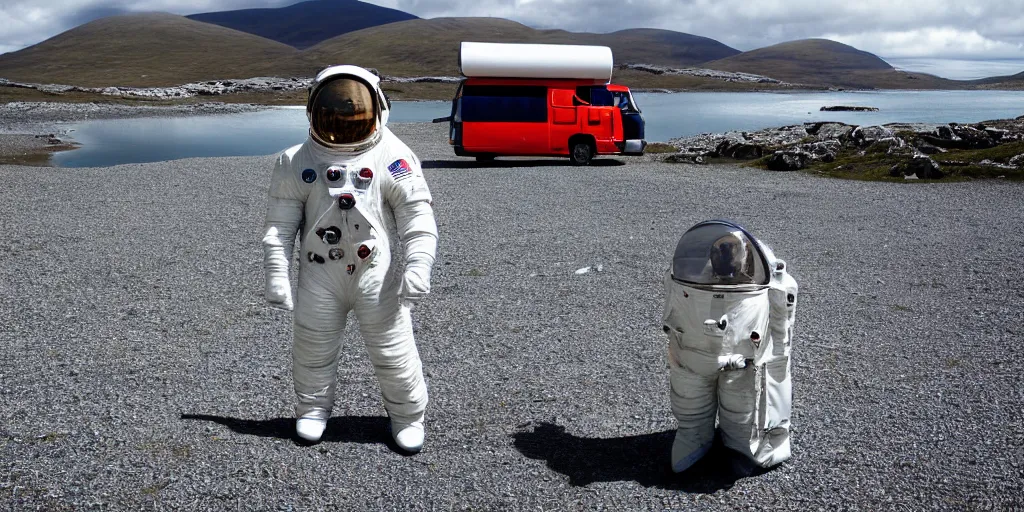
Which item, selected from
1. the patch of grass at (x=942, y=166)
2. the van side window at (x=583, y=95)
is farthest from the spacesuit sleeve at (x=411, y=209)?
the van side window at (x=583, y=95)

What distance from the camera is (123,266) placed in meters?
8.70

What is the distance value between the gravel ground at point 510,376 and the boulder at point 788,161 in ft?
23.1

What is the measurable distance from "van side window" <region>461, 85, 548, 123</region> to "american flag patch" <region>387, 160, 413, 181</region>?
15.5m

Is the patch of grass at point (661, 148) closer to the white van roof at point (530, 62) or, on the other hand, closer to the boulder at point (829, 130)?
the boulder at point (829, 130)

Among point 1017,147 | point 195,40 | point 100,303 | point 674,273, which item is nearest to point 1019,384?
point 674,273

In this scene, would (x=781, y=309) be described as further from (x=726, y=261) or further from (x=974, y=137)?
(x=974, y=137)

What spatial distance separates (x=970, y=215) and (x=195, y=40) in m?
178

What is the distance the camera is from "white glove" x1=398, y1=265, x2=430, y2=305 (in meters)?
3.83

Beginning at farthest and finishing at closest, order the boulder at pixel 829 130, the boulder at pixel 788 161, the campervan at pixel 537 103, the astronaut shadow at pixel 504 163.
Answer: the boulder at pixel 829 130 < the astronaut shadow at pixel 504 163 < the campervan at pixel 537 103 < the boulder at pixel 788 161

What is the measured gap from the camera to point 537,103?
63.6ft

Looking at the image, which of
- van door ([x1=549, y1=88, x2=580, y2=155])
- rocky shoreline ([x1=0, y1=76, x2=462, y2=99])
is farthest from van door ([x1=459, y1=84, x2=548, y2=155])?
rocky shoreline ([x1=0, y1=76, x2=462, y2=99])

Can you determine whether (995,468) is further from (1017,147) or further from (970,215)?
(1017,147)

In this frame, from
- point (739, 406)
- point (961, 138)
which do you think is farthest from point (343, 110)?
point (961, 138)

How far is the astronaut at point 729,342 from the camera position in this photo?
3.61 m
